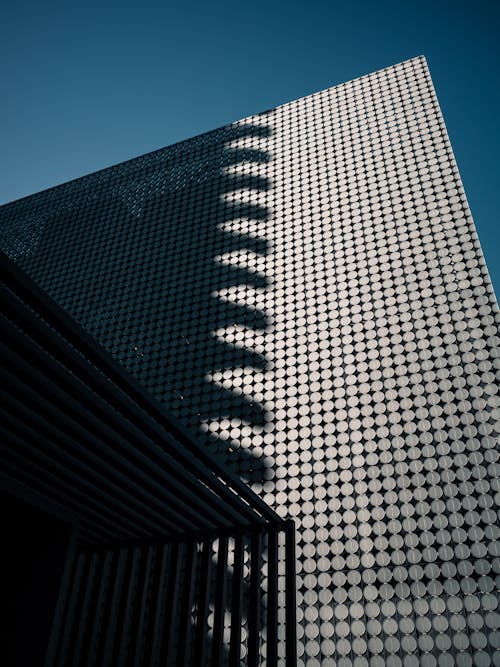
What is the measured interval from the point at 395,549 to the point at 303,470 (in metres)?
1.31

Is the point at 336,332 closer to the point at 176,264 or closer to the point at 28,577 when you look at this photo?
the point at 176,264

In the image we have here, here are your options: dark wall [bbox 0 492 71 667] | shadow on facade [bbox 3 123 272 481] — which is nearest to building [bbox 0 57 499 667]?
shadow on facade [bbox 3 123 272 481]

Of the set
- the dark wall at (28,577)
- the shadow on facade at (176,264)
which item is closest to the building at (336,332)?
the shadow on facade at (176,264)

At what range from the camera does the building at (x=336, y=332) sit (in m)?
5.17

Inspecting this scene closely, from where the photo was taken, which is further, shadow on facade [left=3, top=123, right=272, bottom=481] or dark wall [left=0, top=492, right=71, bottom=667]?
shadow on facade [left=3, top=123, right=272, bottom=481]

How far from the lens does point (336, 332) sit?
7375mm

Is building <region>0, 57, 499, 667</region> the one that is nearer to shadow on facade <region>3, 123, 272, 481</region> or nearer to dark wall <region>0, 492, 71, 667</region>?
shadow on facade <region>3, 123, 272, 481</region>

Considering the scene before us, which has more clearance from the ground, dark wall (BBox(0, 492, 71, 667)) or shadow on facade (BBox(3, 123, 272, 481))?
shadow on facade (BBox(3, 123, 272, 481))

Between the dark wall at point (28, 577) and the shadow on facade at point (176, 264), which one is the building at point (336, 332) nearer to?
the shadow on facade at point (176, 264)

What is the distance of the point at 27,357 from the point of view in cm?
247

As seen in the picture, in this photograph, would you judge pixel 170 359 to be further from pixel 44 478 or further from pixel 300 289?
pixel 44 478

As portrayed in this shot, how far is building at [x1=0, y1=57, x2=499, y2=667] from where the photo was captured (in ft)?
17.0

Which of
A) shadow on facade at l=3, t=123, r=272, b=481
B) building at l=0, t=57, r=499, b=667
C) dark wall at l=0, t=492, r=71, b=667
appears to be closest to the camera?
dark wall at l=0, t=492, r=71, b=667

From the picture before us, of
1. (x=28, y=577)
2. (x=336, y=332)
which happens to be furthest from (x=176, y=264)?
(x=28, y=577)
